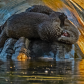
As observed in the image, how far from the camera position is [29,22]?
159 inches

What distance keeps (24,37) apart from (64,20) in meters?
1.13

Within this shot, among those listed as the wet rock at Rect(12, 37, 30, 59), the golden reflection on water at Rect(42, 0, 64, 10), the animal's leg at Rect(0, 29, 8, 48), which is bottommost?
the wet rock at Rect(12, 37, 30, 59)

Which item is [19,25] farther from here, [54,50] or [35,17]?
[54,50]

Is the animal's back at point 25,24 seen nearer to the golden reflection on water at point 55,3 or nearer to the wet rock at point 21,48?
the wet rock at point 21,48

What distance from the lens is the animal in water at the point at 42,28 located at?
12.6 ft

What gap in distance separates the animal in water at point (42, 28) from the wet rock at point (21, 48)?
17cm

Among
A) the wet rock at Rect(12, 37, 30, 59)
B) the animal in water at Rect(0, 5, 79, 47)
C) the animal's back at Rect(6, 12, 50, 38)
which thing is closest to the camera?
the wet rock at Rect(12, 37, 30, 59)

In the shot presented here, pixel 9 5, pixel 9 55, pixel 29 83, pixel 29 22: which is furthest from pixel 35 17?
pixel 29 83

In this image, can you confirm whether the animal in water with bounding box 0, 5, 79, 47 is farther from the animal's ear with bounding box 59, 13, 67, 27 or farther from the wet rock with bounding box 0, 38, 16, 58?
the wet rock with bounding box 0, 38, 16, 58

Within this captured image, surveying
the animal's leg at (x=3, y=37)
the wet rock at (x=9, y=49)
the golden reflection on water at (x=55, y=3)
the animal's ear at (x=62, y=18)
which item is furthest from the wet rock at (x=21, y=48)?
Result: the golden reflection on water at (x=55, y=3)

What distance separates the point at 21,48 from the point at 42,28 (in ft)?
2.19

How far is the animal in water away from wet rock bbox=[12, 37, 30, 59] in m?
0.17

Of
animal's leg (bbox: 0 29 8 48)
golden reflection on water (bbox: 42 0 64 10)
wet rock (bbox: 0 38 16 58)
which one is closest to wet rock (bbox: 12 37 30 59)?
wet rock (bbox: 0 38 16 58)

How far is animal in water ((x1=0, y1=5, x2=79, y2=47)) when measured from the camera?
151 inches
